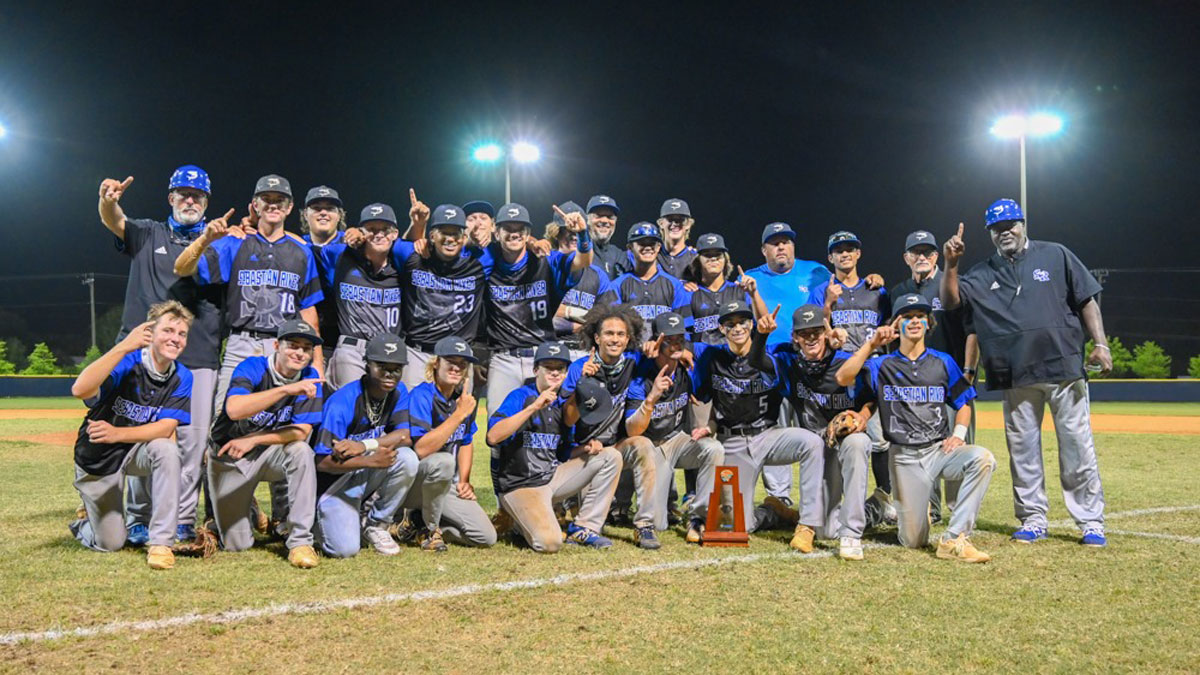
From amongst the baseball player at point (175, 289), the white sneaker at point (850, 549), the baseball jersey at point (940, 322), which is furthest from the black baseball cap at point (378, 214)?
the baseball jersey at point (940, 322)

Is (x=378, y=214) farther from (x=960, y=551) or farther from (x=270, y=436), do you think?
(x=960, y=551)

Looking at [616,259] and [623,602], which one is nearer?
[623,602]

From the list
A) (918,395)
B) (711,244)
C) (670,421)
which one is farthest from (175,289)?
(918,395)

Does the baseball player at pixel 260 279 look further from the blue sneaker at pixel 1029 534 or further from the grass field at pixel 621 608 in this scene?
the blue sneaker at pixel 1029 534

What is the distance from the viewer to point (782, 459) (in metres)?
6.55

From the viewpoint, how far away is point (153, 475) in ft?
18.2

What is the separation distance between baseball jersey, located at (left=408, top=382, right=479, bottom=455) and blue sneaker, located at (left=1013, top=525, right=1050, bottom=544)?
368cm

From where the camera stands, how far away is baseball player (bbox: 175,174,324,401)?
6.22 meters

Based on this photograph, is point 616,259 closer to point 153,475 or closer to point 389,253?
point 389,253

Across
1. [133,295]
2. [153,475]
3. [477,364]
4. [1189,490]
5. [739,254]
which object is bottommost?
[1189,490]

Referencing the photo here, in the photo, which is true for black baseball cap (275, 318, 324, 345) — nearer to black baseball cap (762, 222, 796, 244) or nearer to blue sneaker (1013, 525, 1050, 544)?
black baseball cap (762, 222, 796, 244)

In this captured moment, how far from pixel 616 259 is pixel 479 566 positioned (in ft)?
12.2

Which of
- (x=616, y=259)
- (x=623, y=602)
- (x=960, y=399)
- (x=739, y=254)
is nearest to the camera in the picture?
(x=623, y=602)

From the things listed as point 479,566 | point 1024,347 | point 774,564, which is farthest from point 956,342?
point 479,566
